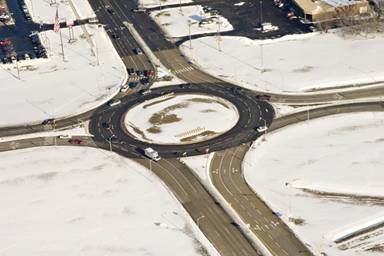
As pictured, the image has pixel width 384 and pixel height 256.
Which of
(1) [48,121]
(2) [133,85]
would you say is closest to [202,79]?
(2) [133,85]

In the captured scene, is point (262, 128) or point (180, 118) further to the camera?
point (180, 118)

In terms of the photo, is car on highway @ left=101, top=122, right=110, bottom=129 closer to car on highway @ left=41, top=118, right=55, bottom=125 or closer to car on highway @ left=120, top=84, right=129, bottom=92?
car on highway @ left=41, top=118, right=55, bottom=125

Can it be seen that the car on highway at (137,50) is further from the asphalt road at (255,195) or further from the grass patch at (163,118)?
the asphalt road at (255,195)

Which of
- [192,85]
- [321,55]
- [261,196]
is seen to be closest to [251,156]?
[261,196]

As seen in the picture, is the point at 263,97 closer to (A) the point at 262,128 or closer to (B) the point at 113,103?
(A) the point at 262,128

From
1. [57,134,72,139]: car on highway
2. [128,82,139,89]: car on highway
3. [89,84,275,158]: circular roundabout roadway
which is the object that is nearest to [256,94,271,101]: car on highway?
[89,84,275,158]: circular roundabout roadway

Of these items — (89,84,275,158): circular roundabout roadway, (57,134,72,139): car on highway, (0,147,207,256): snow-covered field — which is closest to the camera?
(0,147,207,256): snow-covered field
